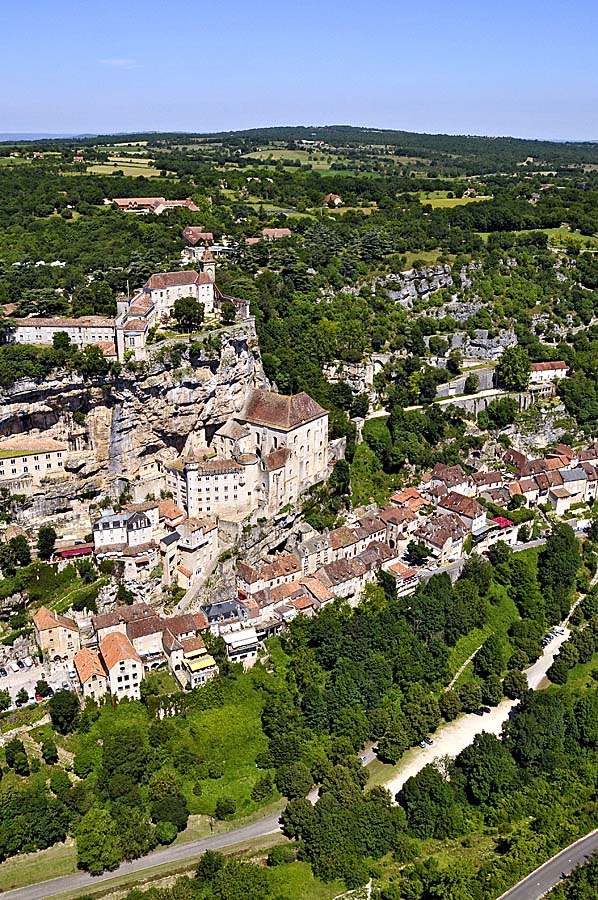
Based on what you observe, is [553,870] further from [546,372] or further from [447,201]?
[447,201]

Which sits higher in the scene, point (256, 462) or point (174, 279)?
point (174, 279)

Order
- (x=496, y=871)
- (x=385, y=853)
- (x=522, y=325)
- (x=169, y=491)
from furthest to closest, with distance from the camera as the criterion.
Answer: (x=522, y=325), (x=169, y=491), (x=385, y=853), (x=496, y=871)

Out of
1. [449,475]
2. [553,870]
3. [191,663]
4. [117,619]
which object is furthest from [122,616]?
[449,475]

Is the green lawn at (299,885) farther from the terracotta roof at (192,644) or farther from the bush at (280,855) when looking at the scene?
the terracotta roof at (192,644)

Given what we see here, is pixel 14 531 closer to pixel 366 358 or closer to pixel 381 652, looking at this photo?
pixel 381 652

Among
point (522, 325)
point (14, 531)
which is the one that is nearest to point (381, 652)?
point (14, 531)

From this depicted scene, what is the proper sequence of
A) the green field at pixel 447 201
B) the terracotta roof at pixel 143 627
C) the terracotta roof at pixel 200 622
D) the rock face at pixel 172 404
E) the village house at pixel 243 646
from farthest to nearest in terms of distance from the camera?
the green field at pixel 447 201 → the rock face at pixel 172 404 → the terracotta roof at pixel 200 622 → the village house at pixel 243 646 → the terracotta roof at pixel 143 627

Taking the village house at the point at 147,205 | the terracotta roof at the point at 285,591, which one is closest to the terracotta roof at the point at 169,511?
the terracotta roof at the point at 285,591
